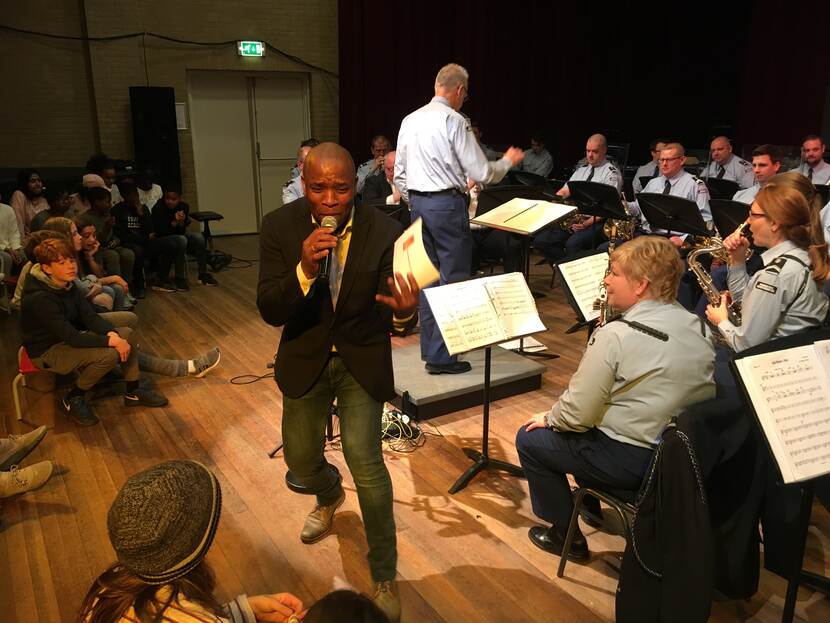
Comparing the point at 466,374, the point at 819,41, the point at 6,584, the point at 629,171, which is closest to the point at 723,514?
the point at 466,374

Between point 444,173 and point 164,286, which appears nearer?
point 444,173

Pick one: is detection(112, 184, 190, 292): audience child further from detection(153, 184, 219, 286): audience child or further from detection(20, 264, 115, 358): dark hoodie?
detection(20, 264, 115, 358): dark hoodie

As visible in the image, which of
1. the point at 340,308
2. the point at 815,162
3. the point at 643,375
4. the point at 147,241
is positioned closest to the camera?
the point at 340,308

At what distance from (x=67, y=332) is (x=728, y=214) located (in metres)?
4.18

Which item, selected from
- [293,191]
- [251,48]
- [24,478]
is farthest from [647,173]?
[24,478]

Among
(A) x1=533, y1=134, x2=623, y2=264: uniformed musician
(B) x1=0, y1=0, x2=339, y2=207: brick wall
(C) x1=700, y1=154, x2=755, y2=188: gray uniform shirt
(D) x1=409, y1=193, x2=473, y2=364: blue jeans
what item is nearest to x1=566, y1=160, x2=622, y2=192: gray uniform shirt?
(A) x1=533, y1=134, x2=623, y2=264: uniformed musician

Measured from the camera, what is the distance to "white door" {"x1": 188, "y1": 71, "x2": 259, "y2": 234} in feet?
30.9

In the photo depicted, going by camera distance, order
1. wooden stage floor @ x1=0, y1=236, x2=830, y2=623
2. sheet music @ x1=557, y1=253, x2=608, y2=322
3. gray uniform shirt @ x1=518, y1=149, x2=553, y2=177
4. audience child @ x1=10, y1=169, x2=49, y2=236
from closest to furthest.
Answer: wooden stage floor @ x1=0, y1=236, x2=830, y2=623 → sheet music @ x1=557, y1=253, x2=608, y2=322 → audience child @ x1=10, y1=169, x2=49, y2=236 → gray uniform shirt @ x1=518, y1=149, x2=553, y2=177

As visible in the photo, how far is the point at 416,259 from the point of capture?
1.94 m

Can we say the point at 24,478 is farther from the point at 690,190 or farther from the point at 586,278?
the point at 690,190

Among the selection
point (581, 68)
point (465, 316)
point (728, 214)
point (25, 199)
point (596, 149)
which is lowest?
point (465, 316)

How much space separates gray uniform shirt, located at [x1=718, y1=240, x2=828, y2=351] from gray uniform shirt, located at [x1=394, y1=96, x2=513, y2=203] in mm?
1507

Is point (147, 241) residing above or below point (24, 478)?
→ above

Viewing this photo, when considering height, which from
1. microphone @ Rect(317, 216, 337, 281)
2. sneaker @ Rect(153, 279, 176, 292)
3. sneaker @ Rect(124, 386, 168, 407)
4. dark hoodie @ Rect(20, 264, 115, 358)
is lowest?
sneaker @ Rect(124, 386, 168, 407)
